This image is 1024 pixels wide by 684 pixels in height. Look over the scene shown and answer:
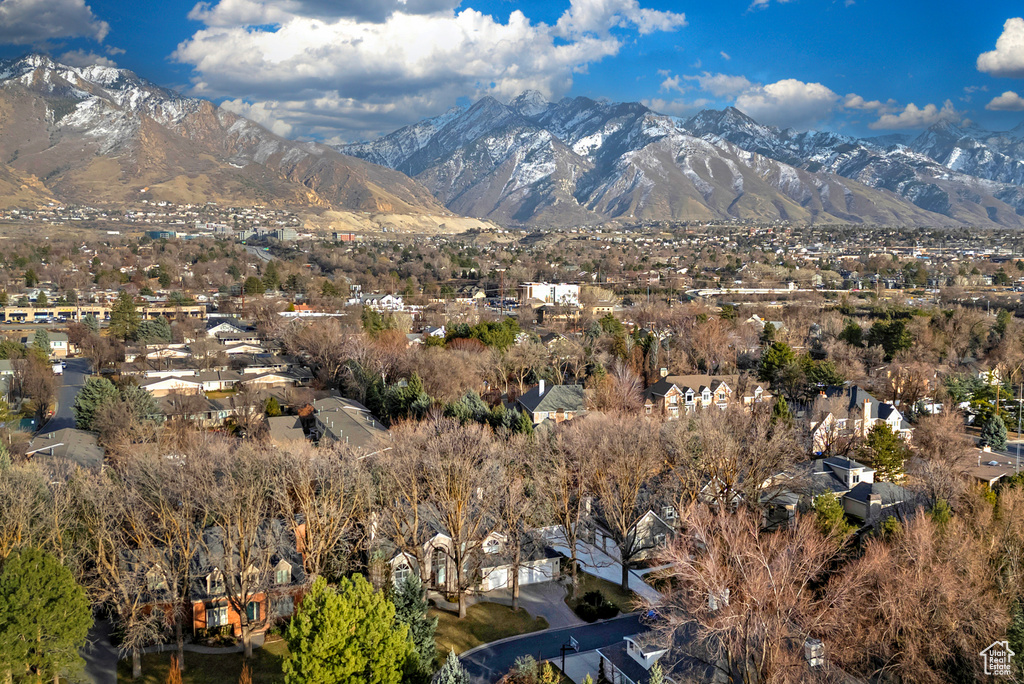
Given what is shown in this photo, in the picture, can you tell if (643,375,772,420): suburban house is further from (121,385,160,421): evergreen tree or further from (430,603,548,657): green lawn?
(121,385,160,421): evergreen tree

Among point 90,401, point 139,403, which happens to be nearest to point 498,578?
point 139,403

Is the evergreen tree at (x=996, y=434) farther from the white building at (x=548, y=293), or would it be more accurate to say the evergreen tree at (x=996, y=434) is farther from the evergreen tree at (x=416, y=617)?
the white building at (x=548, y=293)

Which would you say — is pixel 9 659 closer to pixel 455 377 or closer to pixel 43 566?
pixel 43 566

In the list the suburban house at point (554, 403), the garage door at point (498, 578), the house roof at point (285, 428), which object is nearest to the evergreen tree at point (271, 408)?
the house roof at point (285, 428)

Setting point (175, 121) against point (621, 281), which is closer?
point (621, 281)

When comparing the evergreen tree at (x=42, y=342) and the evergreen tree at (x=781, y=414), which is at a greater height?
the evergreen tree at (x=42, y=342)

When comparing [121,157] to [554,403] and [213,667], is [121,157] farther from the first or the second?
[213,667]

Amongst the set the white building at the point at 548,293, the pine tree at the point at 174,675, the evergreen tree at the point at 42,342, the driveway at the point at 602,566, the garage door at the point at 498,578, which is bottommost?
the driveway at the point at 602,566

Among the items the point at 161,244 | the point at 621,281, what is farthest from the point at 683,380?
the point at 161,244
